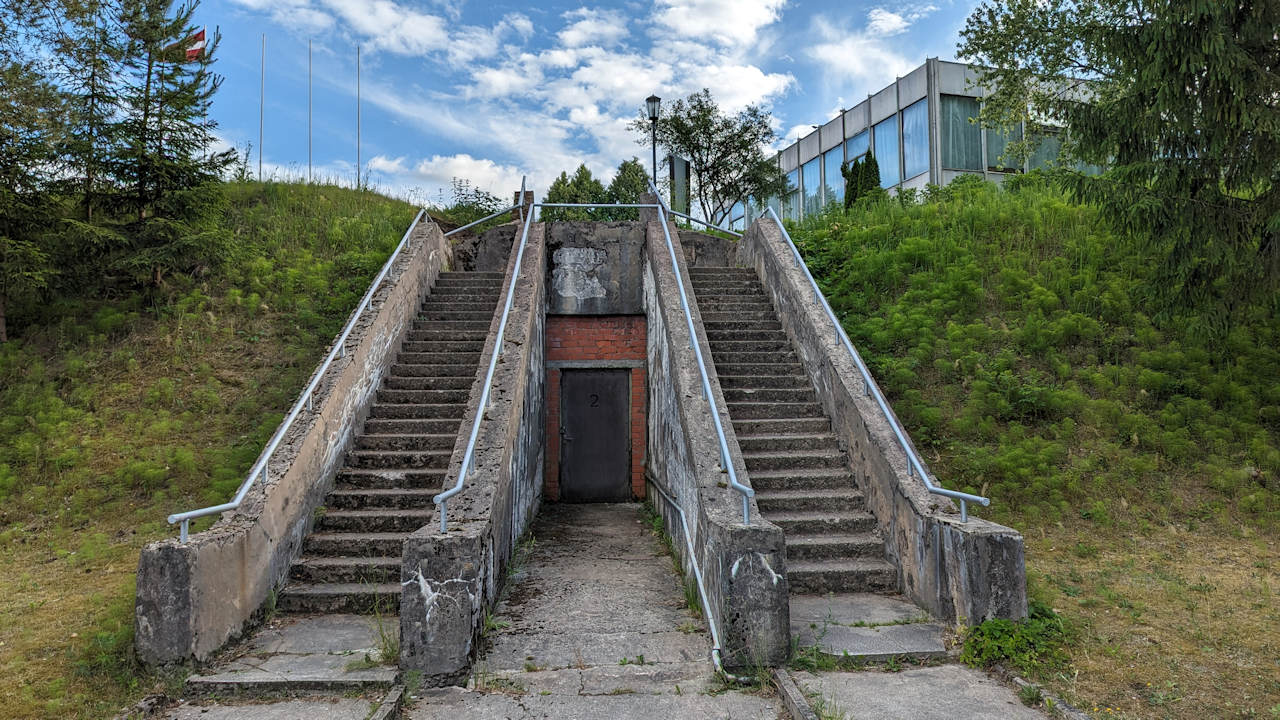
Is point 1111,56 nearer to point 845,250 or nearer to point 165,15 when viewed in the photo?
point 845,250

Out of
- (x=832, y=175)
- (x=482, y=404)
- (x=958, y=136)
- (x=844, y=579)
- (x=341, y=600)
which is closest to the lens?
(x=341, y=600)

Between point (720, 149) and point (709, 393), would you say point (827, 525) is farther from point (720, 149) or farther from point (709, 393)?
point (720, 149)

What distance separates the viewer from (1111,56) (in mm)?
7625

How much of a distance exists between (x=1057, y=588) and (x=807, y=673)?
256 centimetres

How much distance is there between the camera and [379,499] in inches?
248

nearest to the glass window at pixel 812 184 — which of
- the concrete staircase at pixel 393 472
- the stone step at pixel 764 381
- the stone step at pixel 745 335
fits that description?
the stone step at pixel 745 335

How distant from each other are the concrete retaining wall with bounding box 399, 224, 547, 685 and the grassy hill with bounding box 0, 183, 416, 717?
166 centimetres

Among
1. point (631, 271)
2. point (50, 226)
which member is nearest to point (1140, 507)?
point (631, 271)

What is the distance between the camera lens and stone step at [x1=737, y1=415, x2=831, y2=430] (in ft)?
23.5

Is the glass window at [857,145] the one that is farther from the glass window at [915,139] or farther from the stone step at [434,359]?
the stone step at [434,359]

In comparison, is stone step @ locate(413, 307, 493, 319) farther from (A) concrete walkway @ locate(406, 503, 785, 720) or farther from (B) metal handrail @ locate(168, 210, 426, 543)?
(A) concrete walkway @ locate(406, 503, 785, 720)

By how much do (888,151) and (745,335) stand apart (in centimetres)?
1792

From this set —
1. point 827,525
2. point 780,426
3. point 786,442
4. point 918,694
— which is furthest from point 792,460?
point 918,694

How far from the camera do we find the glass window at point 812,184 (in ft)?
90.4
